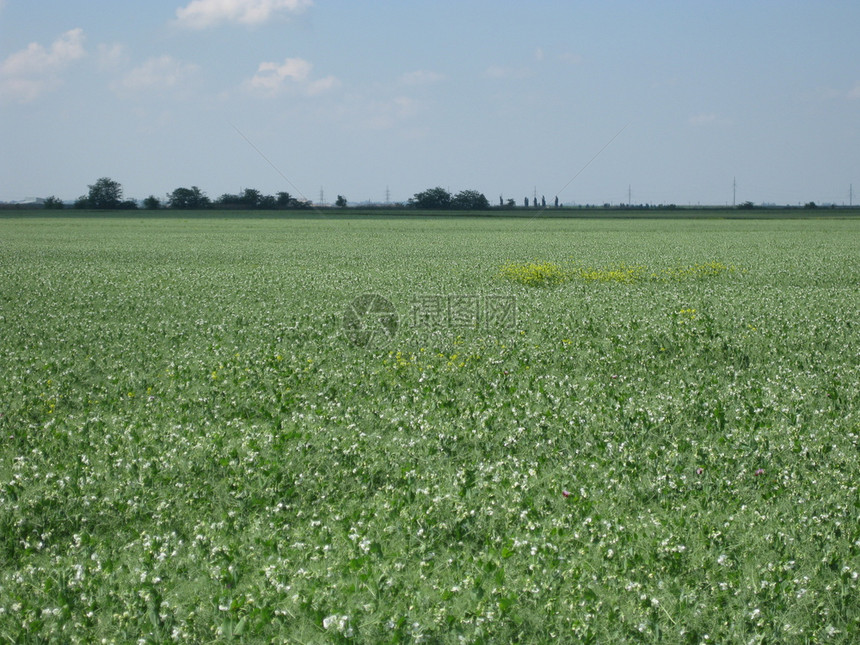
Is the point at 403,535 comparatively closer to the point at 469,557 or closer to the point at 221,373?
the point at 469,557

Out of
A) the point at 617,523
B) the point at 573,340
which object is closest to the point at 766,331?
the point at 573,340

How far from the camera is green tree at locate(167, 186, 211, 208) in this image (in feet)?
384

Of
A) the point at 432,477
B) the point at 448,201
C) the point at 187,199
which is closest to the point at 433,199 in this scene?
the point at 448,201

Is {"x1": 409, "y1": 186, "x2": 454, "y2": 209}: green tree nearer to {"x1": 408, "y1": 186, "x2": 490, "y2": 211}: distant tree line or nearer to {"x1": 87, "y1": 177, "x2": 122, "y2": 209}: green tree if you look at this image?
{"x1": 408, "y1": 186, "x2": 490, "y2": 211}: distant tree line

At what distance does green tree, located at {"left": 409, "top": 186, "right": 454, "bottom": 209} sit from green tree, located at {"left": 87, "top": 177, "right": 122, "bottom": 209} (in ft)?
162

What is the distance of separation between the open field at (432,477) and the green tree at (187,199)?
107m

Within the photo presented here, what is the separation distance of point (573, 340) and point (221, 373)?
6.27 metres

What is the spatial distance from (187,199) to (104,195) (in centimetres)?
1793

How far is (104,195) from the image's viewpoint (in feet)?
411

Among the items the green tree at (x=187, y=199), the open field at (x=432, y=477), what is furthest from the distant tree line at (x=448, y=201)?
the open field at (x=432, y=477)

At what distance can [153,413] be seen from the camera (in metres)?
9.20

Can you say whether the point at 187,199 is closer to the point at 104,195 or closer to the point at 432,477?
the point at 104,195

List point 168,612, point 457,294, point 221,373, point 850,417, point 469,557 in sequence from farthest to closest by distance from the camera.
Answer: point 457,294
point 221,373
point 850,417
point 469,557
point 168,612

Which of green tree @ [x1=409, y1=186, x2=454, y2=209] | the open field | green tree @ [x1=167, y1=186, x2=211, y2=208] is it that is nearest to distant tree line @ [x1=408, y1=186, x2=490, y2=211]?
green tree @ [x1=409, y1=186, x2=454, y2=209]
